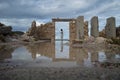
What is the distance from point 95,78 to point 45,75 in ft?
4.96

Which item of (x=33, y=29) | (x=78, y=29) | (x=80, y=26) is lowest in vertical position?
(x=78, y=29)

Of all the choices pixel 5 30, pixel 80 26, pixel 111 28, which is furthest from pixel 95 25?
pixel 5 30

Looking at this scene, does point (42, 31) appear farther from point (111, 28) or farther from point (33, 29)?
point (111, 28)

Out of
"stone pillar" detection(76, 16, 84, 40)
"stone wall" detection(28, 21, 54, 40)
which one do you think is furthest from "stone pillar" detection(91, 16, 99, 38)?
"stone wall" detection(28, 21, 54, 40)

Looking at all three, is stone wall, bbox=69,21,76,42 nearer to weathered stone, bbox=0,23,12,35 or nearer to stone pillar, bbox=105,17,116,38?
stone pillar, bbox=105,17,116,38

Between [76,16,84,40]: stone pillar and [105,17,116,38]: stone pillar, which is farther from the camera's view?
[76,16,84,40]: stone pillar

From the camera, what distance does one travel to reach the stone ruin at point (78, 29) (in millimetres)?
39656

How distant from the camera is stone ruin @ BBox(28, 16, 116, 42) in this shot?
3966 cm

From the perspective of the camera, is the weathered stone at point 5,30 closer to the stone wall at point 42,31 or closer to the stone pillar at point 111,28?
the stone wall at point 42,31

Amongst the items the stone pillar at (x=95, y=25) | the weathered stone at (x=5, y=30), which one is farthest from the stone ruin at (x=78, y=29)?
the weathered stone at (x=5, y=30)

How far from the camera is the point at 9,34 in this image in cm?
4628

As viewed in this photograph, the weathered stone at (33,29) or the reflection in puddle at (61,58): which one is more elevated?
the weathered stone at (33,29)

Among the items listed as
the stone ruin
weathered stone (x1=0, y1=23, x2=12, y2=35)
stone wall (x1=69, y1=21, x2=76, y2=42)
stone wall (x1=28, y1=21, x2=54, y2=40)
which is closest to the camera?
the stone ruin

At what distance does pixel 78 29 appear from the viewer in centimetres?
4406
